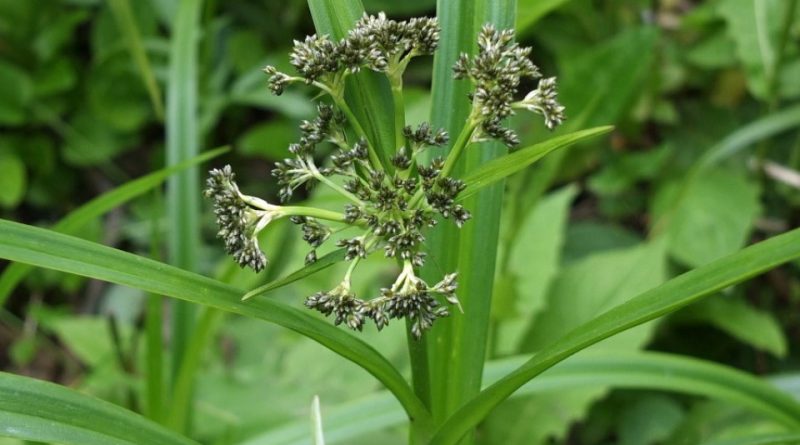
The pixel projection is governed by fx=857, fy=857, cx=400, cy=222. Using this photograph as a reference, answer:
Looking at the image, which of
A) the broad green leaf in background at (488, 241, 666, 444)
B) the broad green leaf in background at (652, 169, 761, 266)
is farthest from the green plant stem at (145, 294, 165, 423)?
the broad green leaf in background at (652, 169, 761, 266)

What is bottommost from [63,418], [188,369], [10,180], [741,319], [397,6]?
[63,418]

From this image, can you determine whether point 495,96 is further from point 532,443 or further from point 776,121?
point 776,121

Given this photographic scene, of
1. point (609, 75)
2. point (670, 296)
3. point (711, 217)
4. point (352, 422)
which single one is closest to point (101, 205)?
point (352, 422)

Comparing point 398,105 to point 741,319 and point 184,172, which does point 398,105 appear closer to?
point 184,172

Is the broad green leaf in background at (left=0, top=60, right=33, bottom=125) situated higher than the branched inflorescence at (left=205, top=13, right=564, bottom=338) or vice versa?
the broad green leaf in background at (left=0, top=60, right=33, bottom=125)

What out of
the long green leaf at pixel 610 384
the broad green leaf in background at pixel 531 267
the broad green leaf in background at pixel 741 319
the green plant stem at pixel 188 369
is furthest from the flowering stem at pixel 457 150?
the broad green leaf in background at pixel 741 319

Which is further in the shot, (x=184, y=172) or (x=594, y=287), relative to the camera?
(x=594, y=287)

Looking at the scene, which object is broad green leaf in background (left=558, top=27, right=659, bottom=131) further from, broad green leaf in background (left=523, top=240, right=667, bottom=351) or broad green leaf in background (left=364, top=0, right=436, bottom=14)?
broad green leaf in background (left=364, top=0, right=436, bottom=14)

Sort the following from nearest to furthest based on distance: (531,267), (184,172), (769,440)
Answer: (769,440), (184,172), (531,267)
